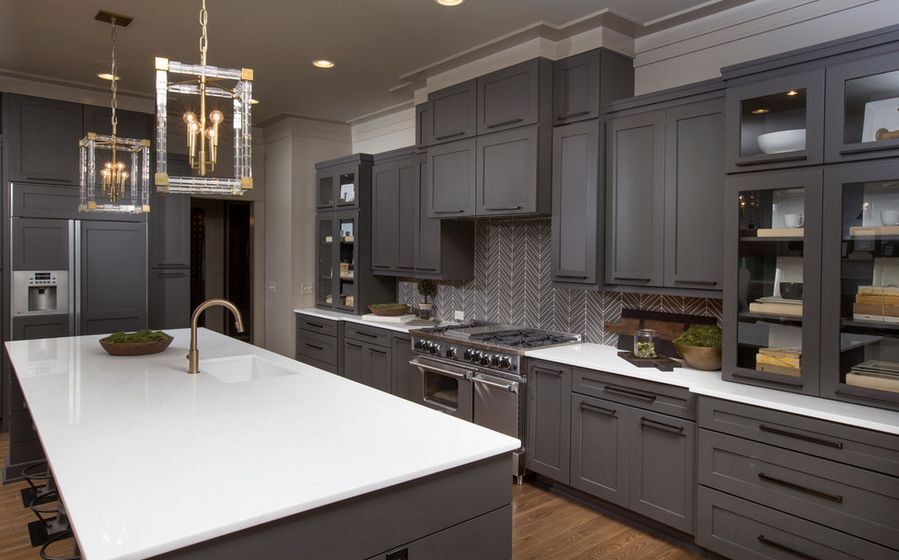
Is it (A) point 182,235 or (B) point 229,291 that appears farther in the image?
(B) point 229,291

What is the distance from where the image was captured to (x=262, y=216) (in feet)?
22.1

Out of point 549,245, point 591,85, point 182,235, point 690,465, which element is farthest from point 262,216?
point 690,465

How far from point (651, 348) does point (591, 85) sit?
1.64 meters

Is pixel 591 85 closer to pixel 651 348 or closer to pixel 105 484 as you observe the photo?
pixel 651 348

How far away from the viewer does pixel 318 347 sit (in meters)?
5.66

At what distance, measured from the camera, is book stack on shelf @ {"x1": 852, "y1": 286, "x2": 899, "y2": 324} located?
225 cm

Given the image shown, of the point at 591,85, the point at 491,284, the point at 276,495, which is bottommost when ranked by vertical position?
the point at 276,495

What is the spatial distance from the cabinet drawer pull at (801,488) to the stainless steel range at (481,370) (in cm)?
143

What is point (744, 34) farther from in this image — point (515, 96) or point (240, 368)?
point (240, 368)

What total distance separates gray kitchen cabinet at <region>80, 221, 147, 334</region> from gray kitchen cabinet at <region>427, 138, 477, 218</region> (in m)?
2.82

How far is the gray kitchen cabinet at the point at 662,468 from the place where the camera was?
108 inches

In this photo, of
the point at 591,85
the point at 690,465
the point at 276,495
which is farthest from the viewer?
the point at 591,85

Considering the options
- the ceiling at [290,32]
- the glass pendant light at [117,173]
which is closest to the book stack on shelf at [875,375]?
the ceiling at [290,32]

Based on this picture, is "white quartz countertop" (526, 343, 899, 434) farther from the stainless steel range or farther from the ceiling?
the ceiling
